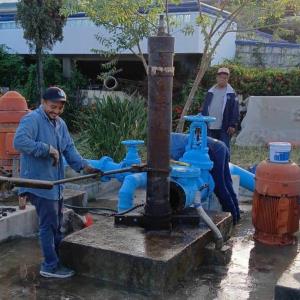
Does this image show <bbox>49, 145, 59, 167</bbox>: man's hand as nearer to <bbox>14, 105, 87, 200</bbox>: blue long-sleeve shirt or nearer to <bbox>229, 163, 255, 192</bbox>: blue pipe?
<bbox>14, 105, 87, 200</bbox>: blue long-sleeve shirt

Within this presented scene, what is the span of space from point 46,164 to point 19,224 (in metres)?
1.33

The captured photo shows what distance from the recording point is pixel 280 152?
5246 millimetres

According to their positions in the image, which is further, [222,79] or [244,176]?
[222,79]

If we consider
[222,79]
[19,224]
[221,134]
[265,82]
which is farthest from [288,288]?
[265,82]

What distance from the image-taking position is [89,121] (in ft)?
28.0

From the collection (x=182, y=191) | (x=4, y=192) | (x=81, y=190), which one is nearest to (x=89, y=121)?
(x=81, y=190)

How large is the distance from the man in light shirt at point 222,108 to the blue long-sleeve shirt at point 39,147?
3377 millimetres

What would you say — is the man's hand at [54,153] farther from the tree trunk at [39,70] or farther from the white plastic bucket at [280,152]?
the tree trunk at [39,70]

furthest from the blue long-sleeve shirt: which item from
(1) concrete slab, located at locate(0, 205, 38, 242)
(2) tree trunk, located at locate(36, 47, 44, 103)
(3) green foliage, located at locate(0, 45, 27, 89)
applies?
(3) green foliage, located at locate(0, 45, 27, 89)

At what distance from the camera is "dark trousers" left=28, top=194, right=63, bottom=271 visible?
4.30 m

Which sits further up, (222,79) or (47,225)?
(222,79)

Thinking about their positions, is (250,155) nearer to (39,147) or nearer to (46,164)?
(46,164)

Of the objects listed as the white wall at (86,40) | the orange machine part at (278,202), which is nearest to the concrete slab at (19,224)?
the orange machine part at (278,202)

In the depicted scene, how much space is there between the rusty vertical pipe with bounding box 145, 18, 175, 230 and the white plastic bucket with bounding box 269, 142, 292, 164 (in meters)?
1.28
